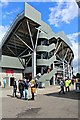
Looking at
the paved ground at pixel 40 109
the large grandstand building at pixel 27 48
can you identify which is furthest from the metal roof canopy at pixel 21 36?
the paved ground at pixel 40 109

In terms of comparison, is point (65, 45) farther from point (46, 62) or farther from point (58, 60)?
point (46, 62)

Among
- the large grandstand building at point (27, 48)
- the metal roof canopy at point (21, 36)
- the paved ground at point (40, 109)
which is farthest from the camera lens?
the large grandstand building at point (27, 48)

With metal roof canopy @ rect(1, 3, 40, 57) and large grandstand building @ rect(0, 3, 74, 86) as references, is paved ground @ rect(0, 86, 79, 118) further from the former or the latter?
metal roof canopy @ rect(1, 3, 40, 57)

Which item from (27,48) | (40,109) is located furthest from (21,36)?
(40,109)

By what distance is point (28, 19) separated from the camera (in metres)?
46.4

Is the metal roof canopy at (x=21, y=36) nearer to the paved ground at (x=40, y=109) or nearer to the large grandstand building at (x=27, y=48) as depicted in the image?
the large grandstand building at (x=27, y=48)

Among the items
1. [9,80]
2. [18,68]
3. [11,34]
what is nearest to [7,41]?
[11,34]

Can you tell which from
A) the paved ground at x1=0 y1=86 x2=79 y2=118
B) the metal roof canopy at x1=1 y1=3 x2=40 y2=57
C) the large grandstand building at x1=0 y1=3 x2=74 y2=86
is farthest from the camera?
the large grandstand building at x1=0 y1=3 x2=74 y2=86

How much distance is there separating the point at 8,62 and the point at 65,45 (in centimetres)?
2723

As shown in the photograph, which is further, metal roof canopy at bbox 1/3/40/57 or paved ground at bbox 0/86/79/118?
metal roof canopy at bbox 1/3/40/57

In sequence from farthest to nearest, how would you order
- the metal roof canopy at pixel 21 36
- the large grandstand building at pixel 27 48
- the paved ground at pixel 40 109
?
the large grandstand building at pixel 27 48
the metal roof canopy at pixel 21 36
the paved ground at pixel 40 109

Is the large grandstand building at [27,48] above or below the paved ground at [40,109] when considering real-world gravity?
above

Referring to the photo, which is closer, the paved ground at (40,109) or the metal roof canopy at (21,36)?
the paved ground at (40,109)

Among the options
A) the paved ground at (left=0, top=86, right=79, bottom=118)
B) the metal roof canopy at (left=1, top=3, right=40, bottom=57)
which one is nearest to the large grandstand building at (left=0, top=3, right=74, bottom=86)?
the metal roof canopy at (left=1, top=3, right=40, bottom=57)
